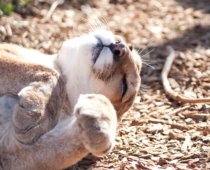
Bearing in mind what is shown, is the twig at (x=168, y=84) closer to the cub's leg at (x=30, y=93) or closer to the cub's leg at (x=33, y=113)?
the cub's leg at (x=30, y=93)

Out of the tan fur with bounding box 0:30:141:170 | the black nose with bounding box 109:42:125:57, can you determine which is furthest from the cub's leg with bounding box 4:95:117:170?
the black nose with bounding box 109:42:125:57

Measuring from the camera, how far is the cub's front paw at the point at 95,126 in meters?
2.35

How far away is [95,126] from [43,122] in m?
0.60

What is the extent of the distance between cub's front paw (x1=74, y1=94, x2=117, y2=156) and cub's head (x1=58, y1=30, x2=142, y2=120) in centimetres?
87

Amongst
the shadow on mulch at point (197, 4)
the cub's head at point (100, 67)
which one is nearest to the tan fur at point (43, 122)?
the cub's head at point (100, 67)

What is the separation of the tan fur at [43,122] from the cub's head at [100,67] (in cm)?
37

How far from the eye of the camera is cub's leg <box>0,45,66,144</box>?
8.72 feet

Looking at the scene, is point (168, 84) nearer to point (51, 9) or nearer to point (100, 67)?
point (100, 67)

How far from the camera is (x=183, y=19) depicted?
A: 24.8 feet

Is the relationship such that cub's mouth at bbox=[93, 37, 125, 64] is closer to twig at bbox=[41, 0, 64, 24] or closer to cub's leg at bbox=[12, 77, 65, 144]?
cub's leg at bbox=[12, 77, 65, 144]

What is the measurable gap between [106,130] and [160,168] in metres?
1.13

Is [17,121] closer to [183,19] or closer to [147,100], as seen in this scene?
[147,100]

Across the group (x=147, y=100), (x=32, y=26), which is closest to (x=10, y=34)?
(x=32, y=26)

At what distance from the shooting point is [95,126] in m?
2.35
